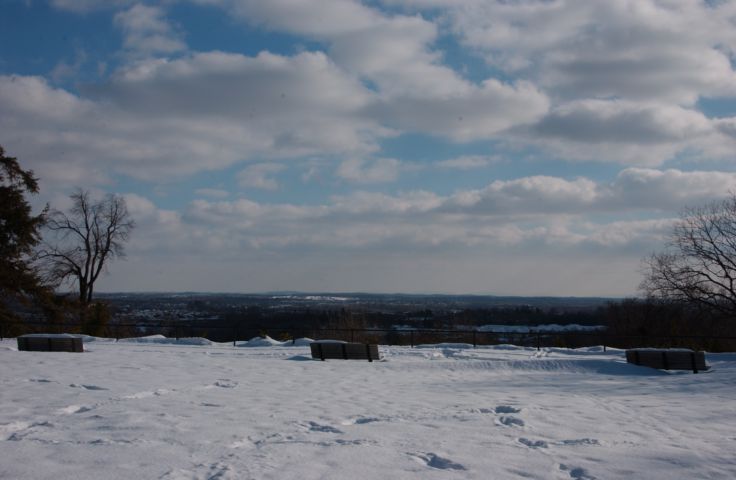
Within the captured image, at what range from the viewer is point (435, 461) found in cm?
744

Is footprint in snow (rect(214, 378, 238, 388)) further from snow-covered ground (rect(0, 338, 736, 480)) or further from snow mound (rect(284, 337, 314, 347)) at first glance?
snow mound (rect(284, 337, 314, 347))

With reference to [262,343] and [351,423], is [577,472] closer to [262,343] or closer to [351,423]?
[351,423]

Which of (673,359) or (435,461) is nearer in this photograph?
(435,461)

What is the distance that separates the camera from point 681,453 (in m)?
8.05

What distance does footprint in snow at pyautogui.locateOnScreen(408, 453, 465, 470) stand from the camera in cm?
721

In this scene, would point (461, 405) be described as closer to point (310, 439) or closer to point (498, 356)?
point (310, 439)

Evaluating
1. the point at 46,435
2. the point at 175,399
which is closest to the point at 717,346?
the point at 175,399

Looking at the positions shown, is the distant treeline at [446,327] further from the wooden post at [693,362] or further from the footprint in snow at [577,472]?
the footprint in snow at [577,472]

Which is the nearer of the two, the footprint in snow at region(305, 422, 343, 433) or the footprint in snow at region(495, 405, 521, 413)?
the footprint in snow at region(305, 422, 343, 433)

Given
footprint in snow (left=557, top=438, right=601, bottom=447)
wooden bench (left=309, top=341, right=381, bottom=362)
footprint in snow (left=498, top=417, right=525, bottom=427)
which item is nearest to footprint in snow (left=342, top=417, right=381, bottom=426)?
footprint in snow (left=498, top=417, right=525, bottom=427)

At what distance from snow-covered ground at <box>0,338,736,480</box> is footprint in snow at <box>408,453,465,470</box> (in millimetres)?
33

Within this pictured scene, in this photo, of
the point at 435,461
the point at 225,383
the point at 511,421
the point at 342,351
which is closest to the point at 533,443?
the point at 511,421

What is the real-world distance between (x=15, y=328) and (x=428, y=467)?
96.6ft

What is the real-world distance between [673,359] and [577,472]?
44.7 feet
